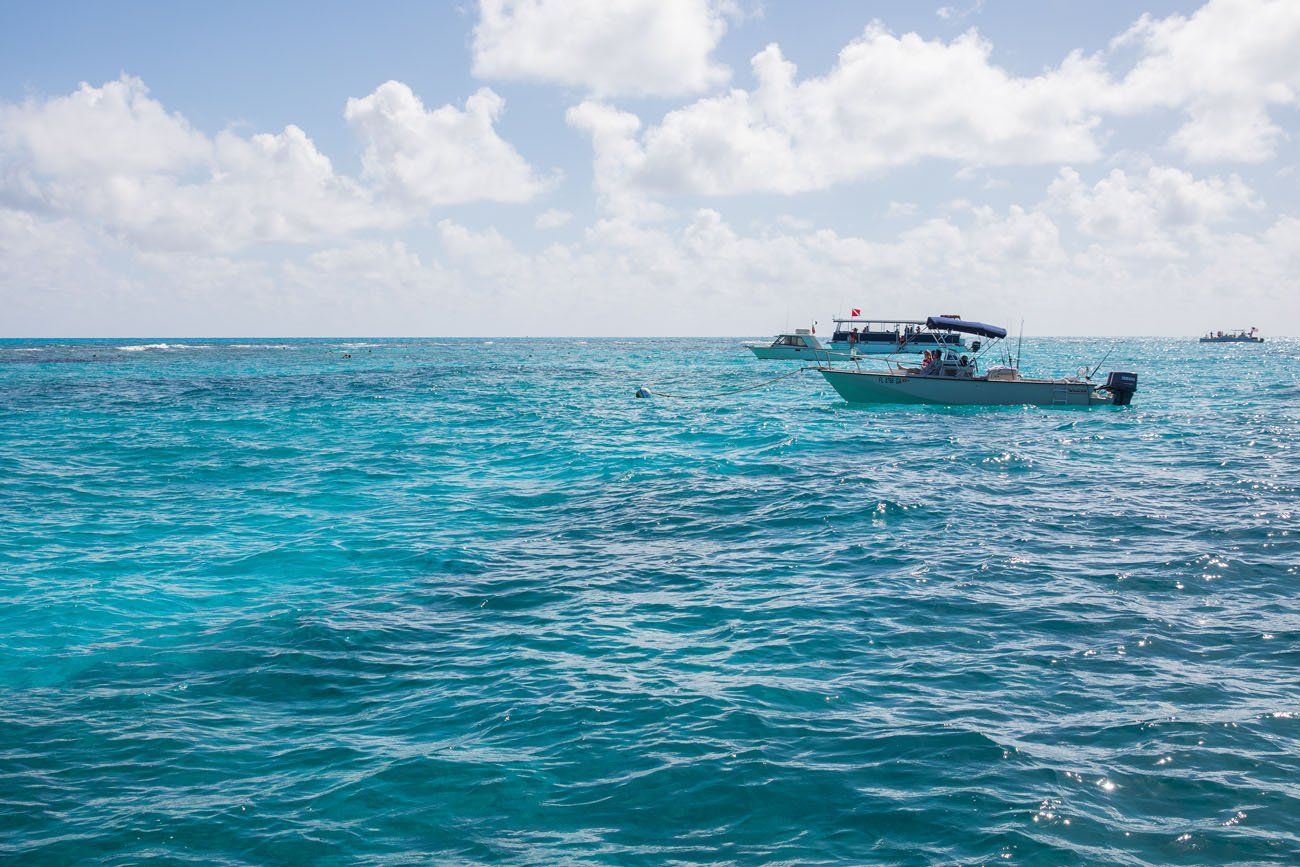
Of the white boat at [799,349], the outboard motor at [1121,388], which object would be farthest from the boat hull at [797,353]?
the outboard motor at [1121,388]

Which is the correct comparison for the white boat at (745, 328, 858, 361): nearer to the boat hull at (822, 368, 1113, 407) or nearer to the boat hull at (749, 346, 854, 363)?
the boat hull at (749, 346, 854, 363)

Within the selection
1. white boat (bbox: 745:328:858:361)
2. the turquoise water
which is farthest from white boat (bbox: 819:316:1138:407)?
white boat (bbox: 745:328:858:361)

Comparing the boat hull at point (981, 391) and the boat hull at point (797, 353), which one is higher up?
the boat hull at point (797, 353)

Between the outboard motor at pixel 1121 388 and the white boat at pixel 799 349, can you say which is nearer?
Result: the outboard motor at pixel 1121 388

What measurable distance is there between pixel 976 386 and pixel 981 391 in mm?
549

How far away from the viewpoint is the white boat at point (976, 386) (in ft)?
138

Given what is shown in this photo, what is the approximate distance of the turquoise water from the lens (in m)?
7.66

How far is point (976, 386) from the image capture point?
4206 centimetres

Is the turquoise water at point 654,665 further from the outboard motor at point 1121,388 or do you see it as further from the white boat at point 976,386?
the outboard motor at point 1121,388

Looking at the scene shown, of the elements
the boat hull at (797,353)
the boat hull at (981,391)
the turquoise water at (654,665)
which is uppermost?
the boat hull at (797,353)

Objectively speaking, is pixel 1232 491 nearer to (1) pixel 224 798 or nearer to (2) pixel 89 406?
(1) pixel 224 798

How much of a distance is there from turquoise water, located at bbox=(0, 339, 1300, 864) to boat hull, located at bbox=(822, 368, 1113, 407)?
1556 cm

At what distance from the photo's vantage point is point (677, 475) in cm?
2602

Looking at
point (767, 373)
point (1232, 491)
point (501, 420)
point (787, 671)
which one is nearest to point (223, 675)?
point (787, 671)
